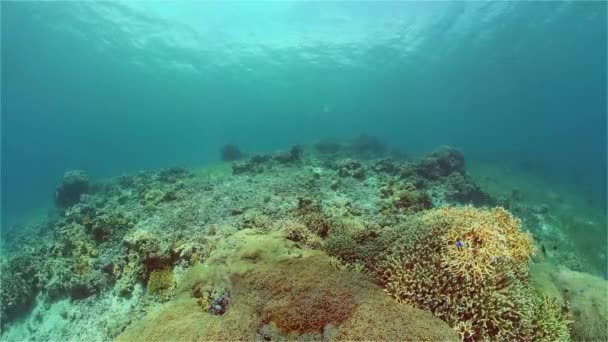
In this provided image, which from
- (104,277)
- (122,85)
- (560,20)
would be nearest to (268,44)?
(560,20)

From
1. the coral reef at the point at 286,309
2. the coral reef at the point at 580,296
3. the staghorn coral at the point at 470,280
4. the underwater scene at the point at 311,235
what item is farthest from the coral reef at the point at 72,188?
the coral reef at the point at 580,296

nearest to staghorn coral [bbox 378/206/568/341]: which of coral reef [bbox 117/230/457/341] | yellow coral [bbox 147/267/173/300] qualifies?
coral reef [bbox 117/230/457/341]

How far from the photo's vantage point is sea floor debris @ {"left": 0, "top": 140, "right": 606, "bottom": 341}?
5.11 meters

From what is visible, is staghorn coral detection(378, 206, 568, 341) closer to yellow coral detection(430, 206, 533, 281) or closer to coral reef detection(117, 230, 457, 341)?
yellow coral detection(430, 206, 533, 281)

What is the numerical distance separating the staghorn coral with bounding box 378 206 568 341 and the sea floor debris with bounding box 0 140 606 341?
3 cm

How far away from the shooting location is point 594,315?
6.85 metres

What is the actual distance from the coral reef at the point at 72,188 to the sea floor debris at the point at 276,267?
549 cm

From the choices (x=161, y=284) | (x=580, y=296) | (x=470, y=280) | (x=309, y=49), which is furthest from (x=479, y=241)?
(x=309, y=49)

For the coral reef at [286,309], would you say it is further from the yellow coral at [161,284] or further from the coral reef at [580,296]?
the coral reef at [580,296]

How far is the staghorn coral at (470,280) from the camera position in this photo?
17.4 ft

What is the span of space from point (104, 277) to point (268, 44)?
4101 centimetres

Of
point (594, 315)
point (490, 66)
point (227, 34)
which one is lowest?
point (594, 315)

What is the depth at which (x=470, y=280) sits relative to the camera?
546 cm

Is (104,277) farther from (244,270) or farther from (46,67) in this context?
(46,67)
